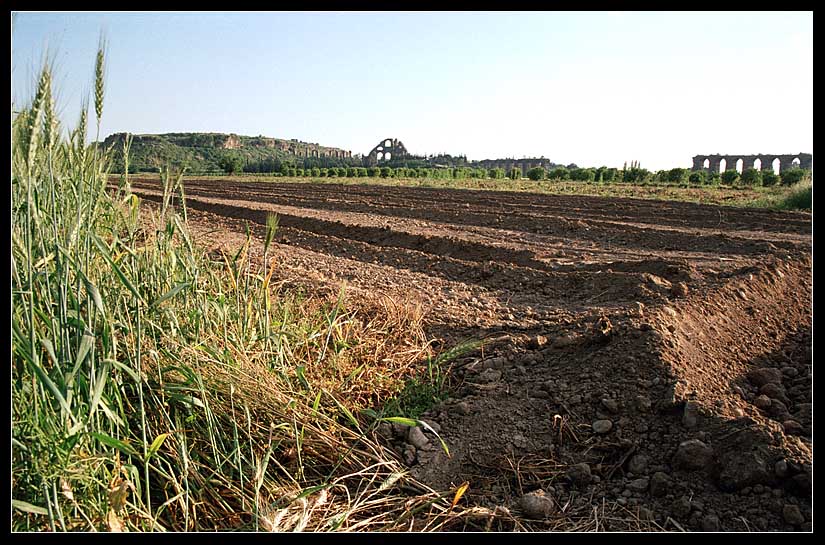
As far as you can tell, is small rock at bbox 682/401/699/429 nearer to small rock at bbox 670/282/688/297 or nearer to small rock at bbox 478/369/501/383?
small rock at bbox 478/369/501/383

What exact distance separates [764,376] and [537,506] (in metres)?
1.50

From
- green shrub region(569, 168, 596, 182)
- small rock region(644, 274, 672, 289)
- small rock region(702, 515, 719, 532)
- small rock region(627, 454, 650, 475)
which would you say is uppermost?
green shrub region(569, 168, 596, 182)

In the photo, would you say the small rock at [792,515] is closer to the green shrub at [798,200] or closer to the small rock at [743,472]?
the small rock at [743,472]

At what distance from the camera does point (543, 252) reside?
622cm

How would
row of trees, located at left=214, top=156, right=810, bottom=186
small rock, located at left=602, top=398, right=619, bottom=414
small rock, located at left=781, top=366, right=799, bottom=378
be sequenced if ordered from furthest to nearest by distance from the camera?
row of trees, located at left=214, top=156, right=810, bottom=186 < small rock, located at left=781, top=366, right=799, bottom=378 < small rock, located at left=602, top=398, right=619, bottom=414

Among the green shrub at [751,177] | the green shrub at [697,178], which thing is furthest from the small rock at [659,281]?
the green shrub at [697,178]

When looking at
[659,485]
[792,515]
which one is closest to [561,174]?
[659,485]

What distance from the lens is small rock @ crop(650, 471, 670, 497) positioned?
2125 mm

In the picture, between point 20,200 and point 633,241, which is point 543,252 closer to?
point 633,241

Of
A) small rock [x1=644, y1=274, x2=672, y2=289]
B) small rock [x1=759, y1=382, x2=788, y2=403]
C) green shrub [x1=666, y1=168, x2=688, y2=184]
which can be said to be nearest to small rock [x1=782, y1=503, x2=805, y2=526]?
small rock [x1=759, y1=382, x2=788, y2=403]

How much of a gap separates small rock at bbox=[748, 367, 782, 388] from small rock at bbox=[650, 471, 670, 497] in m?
1.05

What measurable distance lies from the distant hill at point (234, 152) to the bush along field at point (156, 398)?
161mm

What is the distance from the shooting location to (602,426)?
2445 mm
